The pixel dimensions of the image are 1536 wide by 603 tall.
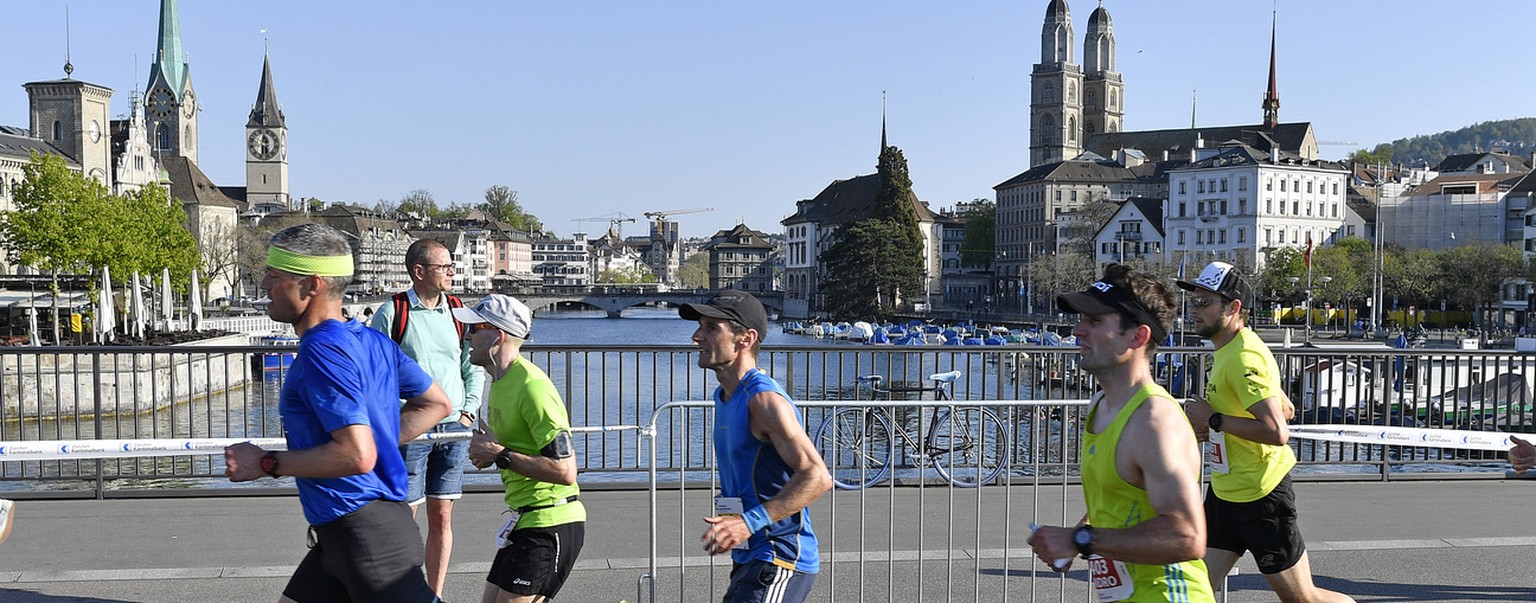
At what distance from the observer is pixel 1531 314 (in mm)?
→ 83062

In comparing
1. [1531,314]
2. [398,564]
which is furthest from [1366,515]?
[1531,314]

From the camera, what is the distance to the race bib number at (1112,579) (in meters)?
3.52

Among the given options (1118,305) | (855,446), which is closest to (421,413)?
(1118,305)

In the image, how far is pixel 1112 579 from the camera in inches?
140

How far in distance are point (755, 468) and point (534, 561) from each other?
1.03 metres

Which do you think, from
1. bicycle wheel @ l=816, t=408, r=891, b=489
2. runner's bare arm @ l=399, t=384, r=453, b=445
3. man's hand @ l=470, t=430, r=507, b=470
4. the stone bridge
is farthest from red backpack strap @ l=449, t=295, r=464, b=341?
the stone bridge

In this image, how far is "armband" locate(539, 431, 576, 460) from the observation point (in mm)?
4648

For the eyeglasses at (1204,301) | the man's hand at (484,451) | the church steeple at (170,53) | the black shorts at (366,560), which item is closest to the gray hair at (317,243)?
the black shorts at (366,560)

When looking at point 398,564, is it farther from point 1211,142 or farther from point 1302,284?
point 1211,142

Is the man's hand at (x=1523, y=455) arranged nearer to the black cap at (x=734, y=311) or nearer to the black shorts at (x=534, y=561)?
the black cap at (x=734, y=311)

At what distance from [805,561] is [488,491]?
5.06m

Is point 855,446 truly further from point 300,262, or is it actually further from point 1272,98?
point 1272,98

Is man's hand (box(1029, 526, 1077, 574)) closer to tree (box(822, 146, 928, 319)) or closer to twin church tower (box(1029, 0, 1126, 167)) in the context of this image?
tree (box(822, 146, 928, 319))

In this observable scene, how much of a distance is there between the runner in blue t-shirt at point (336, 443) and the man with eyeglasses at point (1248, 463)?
2.90 meters
